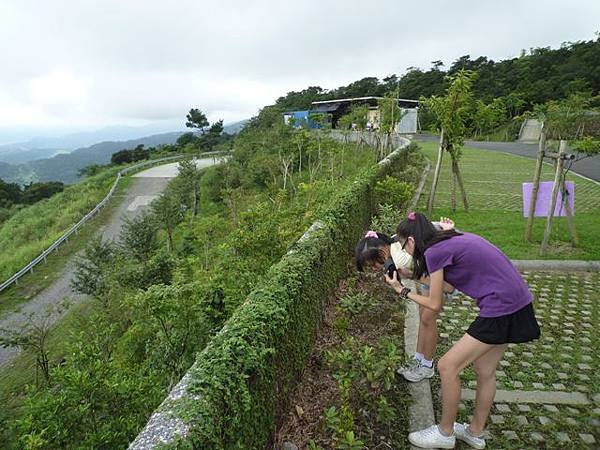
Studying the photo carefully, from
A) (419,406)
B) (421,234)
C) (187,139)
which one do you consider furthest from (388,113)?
(187,139)

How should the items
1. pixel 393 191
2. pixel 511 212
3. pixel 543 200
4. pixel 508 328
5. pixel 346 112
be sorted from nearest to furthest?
pixel 508 328 → pixel 543 200 → pixel 393 191 → pixel 511 212 → pixel 346 112

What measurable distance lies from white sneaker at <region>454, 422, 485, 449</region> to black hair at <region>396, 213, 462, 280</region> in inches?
48.5

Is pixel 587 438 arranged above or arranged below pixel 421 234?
below

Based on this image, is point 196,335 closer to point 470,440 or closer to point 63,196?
point 470,440

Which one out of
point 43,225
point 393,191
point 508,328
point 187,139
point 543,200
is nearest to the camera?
point 508,328

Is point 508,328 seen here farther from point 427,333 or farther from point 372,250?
point 427,333

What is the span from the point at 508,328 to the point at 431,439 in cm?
107

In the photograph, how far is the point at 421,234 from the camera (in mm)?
2617

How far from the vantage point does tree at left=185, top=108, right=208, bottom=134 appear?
56.2 metres

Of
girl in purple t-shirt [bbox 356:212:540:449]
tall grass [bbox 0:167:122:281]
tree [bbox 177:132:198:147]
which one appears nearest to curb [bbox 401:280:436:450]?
girl in purple t-shirt [bbox 356:212:540:449]

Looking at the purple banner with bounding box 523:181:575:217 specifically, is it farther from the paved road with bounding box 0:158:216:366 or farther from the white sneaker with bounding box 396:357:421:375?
the paved road with bounding box 0:158:216:366

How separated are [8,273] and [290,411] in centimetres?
1935

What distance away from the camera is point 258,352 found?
2625 mm

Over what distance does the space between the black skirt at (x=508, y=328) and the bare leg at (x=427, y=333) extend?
2.96 feet
